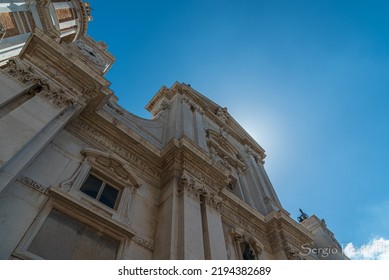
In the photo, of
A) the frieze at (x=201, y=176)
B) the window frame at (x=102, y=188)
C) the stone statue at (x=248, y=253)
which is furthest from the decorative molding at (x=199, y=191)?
the stone statue at (x=248, y=253)

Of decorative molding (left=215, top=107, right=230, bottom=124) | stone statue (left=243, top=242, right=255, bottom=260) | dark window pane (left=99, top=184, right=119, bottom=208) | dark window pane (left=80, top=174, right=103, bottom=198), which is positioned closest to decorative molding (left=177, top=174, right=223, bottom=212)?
dark window pane (left=99, top=184, right=119, bottom=208)

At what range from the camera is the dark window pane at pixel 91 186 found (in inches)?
368

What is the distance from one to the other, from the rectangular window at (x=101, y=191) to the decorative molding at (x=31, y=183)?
150 cm

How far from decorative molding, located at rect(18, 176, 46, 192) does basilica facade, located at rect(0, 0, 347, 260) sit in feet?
0.09

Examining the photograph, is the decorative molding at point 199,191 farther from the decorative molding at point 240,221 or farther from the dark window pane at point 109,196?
the dark window pane at point 109,196

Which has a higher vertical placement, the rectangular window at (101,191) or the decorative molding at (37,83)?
the decorative molding at (37,83)

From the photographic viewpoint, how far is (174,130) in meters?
15.5

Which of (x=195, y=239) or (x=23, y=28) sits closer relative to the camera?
(x=195, y=239)

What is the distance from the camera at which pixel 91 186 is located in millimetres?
9625

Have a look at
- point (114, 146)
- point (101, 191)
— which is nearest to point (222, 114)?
point (114, 146)

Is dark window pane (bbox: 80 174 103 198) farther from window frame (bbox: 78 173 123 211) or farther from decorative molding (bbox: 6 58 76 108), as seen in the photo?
decorative molding (bbox: 6 58 76 108)
